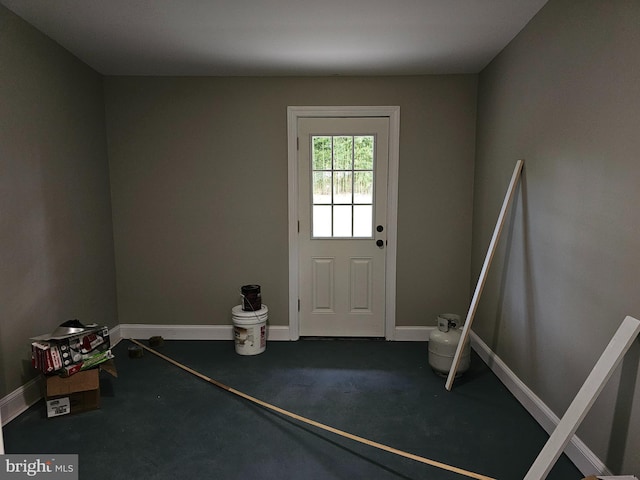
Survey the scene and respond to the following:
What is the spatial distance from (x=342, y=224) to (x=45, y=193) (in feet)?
7.38

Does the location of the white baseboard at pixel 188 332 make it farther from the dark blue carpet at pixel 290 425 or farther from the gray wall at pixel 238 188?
the dark blue carpet at pixel 290 425

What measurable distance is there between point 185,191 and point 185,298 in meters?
0.98

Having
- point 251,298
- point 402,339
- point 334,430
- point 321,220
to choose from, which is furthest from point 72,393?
point 402,339

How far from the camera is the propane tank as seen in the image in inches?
112

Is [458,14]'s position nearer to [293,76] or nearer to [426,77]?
[426,77]

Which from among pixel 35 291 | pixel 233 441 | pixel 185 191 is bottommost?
pixel 233 441

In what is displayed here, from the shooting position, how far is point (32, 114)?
101 inches

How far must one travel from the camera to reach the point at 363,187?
3.58m

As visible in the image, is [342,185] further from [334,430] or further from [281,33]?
[334,430]

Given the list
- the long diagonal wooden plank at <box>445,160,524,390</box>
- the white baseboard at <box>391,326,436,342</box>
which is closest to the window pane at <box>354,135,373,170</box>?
the long diagonal wooden plank at <box>445,160,524,390</box>

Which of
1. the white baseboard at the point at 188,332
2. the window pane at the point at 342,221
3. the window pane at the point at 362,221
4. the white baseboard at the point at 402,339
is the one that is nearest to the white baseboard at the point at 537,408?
the white baseboard at the point at 402,339

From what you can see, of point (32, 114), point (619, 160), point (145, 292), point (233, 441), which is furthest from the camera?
point (145, 292)

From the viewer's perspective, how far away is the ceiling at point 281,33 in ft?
7.47

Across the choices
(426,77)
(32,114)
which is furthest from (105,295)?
(426,77)
